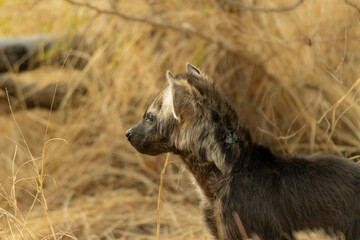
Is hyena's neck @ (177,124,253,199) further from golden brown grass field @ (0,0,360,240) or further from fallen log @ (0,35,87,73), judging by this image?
fallen log @ (0,35,87,73)

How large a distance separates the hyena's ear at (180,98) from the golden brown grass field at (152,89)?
167 centimetres

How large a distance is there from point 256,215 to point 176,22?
2739 mm

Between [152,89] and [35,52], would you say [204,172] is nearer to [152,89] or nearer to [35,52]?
[152,89]

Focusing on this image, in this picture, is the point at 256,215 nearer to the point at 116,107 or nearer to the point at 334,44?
the point at 334,44

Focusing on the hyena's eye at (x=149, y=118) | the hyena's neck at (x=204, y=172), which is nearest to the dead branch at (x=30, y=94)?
the hyena's eye at (x=149, y=118)

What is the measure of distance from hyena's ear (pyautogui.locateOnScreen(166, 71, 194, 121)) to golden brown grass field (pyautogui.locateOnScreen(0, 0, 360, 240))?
65.7 inches

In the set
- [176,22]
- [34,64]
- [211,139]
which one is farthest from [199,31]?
[211,139]

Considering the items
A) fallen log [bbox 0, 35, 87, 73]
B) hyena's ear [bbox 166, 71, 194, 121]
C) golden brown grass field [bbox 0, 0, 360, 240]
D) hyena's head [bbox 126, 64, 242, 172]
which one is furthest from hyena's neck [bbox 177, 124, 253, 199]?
fallen log [bbox 0, 35, 87, 73]

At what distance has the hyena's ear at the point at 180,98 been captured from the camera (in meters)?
2.97

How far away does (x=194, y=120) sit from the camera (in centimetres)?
303

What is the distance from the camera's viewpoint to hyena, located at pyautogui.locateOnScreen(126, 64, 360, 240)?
2924 mm

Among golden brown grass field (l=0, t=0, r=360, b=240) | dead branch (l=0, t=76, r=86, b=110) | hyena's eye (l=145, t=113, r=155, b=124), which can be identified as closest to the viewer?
hyena's eye (l=145, t=113, r=155, b=124)

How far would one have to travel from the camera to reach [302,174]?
3.03 meters

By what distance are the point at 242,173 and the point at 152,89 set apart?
2.55 metres
